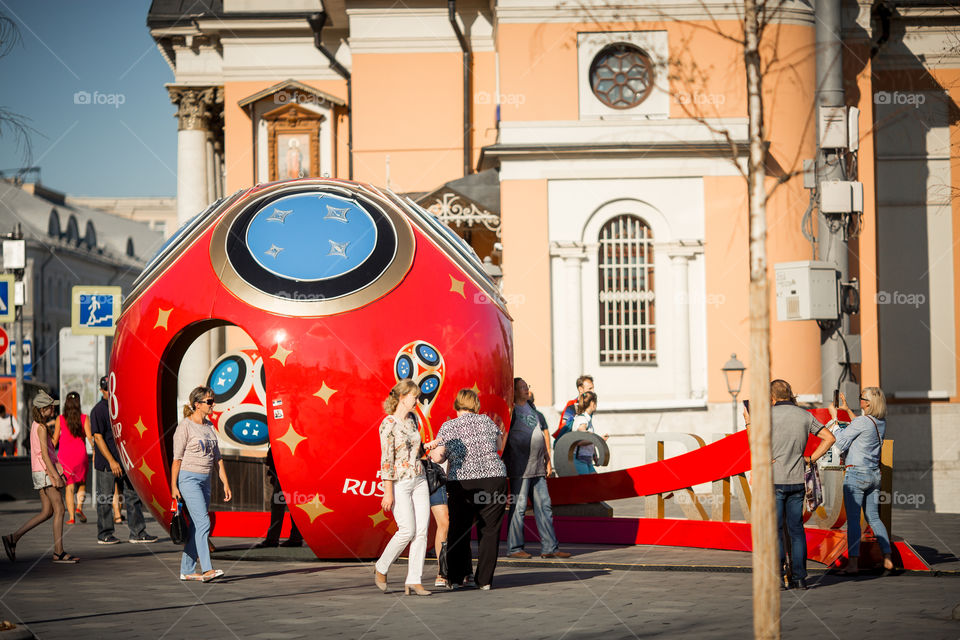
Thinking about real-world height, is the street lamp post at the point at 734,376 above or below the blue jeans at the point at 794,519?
above

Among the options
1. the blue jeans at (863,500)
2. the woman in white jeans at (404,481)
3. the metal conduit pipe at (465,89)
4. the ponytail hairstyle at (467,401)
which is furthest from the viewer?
the metal conduit pipe at (465,89)

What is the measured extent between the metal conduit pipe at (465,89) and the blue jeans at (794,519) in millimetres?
21564

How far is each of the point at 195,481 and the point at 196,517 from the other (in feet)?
1.08

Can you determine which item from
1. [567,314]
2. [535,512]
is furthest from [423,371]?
[567,314]

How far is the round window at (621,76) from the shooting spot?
26.4 meters

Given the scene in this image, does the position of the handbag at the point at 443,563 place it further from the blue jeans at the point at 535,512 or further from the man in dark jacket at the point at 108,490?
the man in dark jacket at the point at 108,490

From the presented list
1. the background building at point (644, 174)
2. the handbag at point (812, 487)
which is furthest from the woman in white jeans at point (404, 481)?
the background building at point (644, 174)

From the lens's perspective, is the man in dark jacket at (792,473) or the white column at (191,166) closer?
the man in dark jacket at (792,473)

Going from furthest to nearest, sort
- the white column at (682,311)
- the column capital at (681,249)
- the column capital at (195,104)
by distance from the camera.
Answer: the column capital at (195,104), the column capital at (681,249), the white column at (682,311)

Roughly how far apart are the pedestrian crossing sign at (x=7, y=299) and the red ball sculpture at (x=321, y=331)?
11.5m

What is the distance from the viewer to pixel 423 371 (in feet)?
36.8

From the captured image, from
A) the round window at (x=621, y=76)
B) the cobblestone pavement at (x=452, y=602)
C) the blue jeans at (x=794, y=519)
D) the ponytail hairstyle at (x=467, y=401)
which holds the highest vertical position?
the round window at (x=621, y=76)

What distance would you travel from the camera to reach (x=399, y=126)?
3158cm

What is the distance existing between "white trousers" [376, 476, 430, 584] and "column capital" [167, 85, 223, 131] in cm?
2448
